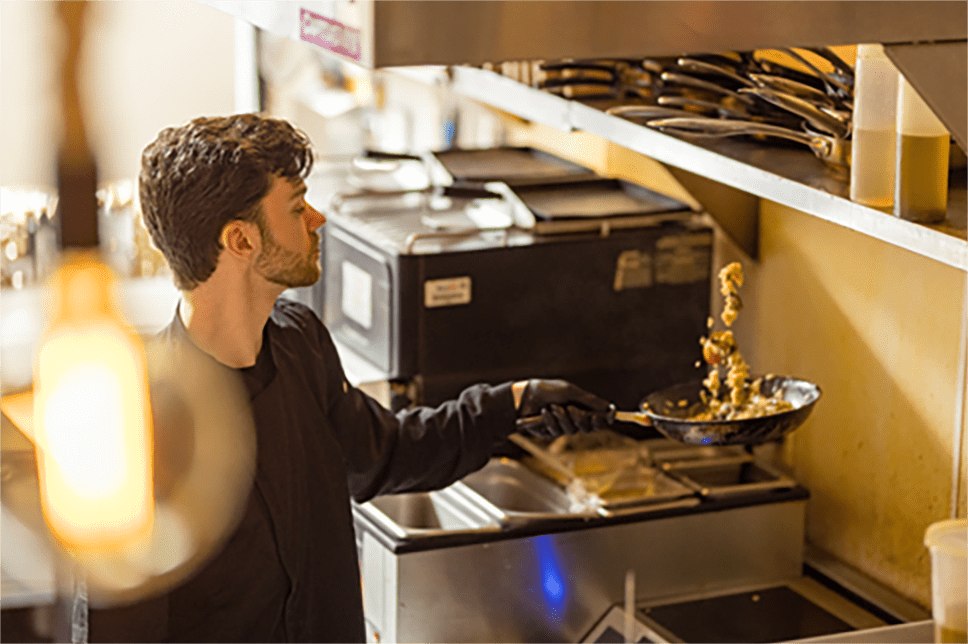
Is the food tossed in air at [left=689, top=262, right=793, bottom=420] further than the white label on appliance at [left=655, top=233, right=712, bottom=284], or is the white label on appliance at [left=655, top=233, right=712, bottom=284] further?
the white label on appliance at [left=655, top=233, right=712, bottom=284]

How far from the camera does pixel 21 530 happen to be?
2586 mm

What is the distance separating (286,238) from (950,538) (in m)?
0.99

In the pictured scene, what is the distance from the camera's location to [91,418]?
3.05m

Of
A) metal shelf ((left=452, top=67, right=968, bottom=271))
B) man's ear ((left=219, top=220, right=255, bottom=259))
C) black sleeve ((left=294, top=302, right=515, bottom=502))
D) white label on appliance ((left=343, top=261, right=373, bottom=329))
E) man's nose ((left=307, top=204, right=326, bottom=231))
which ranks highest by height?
metal shelf ((left=452, top=67, right=968, bottom=271))

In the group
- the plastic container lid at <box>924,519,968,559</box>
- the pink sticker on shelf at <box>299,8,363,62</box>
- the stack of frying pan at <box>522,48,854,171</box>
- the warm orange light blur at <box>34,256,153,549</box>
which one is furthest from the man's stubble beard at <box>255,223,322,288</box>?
the plastic container lid at <box>924,519,968,559</box>

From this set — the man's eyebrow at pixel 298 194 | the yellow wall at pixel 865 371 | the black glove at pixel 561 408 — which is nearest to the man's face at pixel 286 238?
the man's eyebrow at pixel 298 194

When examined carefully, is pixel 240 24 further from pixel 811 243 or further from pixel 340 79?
pixel 811 243

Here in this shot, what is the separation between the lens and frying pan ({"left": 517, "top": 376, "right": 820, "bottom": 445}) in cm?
176

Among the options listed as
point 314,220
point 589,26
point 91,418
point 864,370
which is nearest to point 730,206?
point 864,370

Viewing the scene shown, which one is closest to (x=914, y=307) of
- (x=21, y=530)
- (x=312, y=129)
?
(x=21, y=530)

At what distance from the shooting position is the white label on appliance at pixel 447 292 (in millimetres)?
2298

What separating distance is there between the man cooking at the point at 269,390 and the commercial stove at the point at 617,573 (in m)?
0.15

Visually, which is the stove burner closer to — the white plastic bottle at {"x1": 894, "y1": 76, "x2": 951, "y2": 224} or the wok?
the wok

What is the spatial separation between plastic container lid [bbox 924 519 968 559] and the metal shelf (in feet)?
0.88
